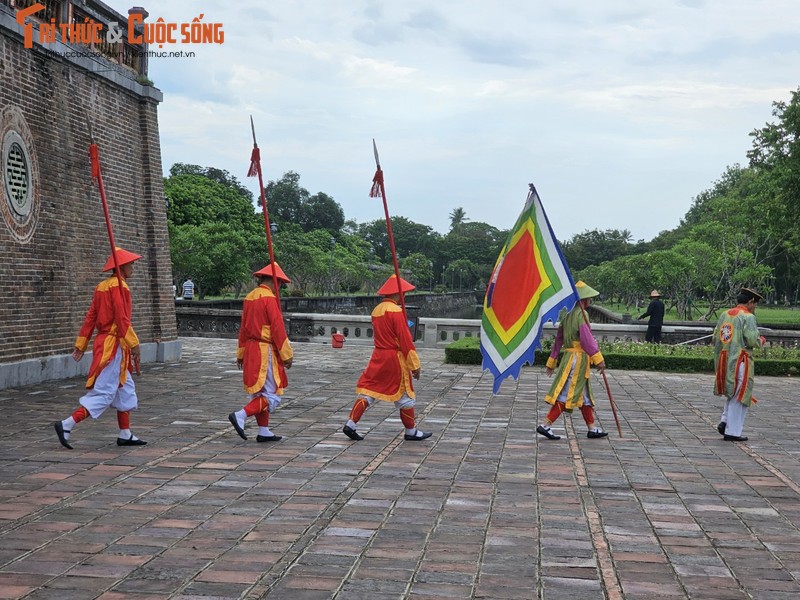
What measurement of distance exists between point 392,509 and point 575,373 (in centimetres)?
370

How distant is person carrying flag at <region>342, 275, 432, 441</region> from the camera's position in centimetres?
891

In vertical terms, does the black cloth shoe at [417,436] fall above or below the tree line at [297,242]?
below

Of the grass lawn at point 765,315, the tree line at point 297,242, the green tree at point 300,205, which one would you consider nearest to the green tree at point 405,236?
the tree line at point 297,242

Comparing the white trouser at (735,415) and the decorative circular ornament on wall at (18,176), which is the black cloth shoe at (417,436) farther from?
the decorative circular ornament on wall at (18,176)

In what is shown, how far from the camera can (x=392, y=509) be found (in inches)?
245

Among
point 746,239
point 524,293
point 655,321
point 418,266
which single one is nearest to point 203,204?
point 746,239

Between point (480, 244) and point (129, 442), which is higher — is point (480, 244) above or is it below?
above

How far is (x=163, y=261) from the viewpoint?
17.2 m

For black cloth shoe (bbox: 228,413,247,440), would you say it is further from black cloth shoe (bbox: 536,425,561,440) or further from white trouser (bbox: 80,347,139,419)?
black cloth shoe (bbox: 536,425,561,440)

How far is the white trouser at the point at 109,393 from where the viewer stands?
8.25m

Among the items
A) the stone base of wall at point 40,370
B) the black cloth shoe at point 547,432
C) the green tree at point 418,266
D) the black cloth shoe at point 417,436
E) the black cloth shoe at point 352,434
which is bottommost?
the black cloth shoe at point 547,432

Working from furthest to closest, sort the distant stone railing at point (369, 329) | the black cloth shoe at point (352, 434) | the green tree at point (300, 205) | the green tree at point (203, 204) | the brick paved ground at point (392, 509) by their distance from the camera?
the green tree at point (300, 205) → the green tree at point (203, 204) → the distant stone railing at point (369, 329) → the black cloth shoe at point (352, 434) → the brick paved ground at point (392, 509)

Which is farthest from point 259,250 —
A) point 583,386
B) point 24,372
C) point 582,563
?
point 582,563

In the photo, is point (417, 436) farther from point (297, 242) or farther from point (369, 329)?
point (297, 242)
